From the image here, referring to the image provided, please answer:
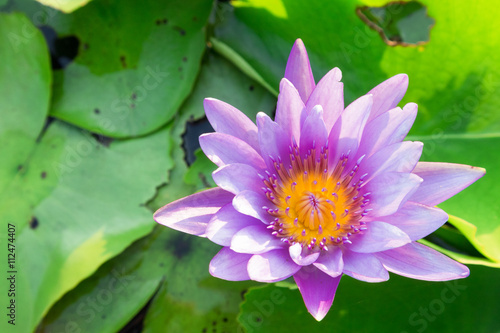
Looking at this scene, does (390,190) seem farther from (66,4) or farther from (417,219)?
(66,4)

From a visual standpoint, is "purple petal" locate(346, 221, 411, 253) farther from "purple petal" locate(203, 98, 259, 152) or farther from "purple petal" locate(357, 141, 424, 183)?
"purple petal" locate(203, 98, 259, 152)

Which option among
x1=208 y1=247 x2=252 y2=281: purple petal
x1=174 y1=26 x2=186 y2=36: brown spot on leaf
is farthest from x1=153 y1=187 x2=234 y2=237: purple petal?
x1=174 y1=26 x2=186 y2=36: brown spot on leaf

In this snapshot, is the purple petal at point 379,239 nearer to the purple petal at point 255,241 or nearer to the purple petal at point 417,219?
the purple petal at point 417,219

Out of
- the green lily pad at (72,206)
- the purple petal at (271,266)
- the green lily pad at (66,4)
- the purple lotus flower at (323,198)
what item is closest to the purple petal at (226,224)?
the purple lotus flower at (323,198)

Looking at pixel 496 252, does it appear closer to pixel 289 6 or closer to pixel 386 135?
pixel 386 135

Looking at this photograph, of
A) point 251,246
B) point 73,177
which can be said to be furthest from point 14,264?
point 251,246

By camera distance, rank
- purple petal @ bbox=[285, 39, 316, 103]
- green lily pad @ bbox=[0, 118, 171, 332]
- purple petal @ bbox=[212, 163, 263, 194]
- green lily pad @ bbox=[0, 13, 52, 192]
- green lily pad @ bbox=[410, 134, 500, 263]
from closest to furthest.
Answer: purple petal @ bbox=[212, 163, 263, 194]
purple petal @ bbox=[285, 39, 316, 103]
green lily pad @ bbox=[410, 134, 500, 263]
green lily pad @ bbox=[0, 118, 171, 332]
green lily pad @ bbox=[0, 13, 52, 192]

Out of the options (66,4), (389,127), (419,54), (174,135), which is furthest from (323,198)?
(66,4)
